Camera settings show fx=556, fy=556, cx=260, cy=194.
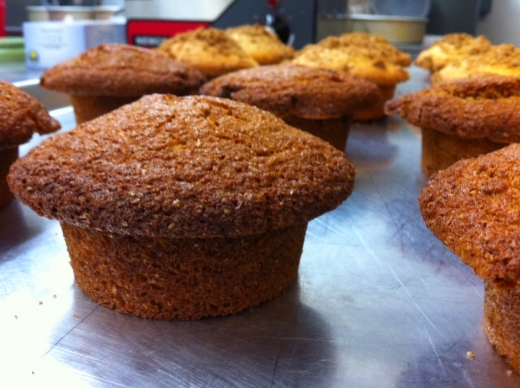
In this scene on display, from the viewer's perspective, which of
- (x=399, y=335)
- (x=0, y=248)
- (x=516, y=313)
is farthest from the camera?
(x=0, y=248)

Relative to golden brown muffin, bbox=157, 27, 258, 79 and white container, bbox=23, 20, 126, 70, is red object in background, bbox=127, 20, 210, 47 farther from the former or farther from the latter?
golden brown muffin, bbox=157, 27, 258, 79

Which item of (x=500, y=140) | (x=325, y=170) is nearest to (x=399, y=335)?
(x=325, y=170)

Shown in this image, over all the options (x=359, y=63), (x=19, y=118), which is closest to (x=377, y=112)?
(x=359, y=63)

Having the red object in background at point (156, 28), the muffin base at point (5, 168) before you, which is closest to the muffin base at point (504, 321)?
the muffin base at point (5, 168)

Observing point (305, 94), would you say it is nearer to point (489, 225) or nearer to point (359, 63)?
point (359, 63)

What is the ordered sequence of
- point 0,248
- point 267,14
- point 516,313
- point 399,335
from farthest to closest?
1. point 267,14
2. point 0,248
3. point 399,335
4. point 516,313

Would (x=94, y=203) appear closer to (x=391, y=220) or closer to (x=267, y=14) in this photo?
(x=391, y=220)

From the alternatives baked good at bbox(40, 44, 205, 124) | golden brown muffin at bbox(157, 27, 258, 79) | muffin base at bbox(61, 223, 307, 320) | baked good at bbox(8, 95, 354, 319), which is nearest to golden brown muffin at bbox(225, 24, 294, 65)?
golden brown muffin at bbox(157, 27, 258, 79)
